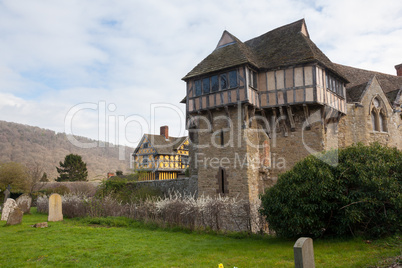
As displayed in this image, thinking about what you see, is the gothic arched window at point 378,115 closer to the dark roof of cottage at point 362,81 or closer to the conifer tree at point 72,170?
the dark roof of cottage at point 362,81

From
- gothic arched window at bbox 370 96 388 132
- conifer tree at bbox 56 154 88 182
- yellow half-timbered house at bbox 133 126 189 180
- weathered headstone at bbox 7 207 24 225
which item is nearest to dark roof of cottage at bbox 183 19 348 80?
gothic arched window at bbox 370 96 388 132

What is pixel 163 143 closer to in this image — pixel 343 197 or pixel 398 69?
pixel 398 69

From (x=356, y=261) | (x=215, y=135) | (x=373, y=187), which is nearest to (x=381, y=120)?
(x=215, y=135)

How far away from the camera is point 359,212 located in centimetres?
816

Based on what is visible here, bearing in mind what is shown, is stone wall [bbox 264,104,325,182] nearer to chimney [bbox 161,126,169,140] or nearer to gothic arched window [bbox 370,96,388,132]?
gothic arched window [bbox 370,96,388,132]

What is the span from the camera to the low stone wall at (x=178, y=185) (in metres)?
22.6

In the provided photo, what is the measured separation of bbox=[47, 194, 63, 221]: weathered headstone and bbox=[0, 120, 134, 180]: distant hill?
4786 cm

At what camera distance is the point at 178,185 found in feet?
81.3

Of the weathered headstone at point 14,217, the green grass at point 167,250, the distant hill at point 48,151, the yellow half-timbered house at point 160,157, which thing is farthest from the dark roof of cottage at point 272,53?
the distant hill at point 48,151

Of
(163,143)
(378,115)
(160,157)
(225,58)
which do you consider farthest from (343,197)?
(163,143)

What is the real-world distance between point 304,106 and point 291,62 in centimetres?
256

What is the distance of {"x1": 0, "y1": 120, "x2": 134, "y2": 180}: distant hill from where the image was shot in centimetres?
6706

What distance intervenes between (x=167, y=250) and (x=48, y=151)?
77492mm

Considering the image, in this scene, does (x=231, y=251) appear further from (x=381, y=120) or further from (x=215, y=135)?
(x=381, y=120)
